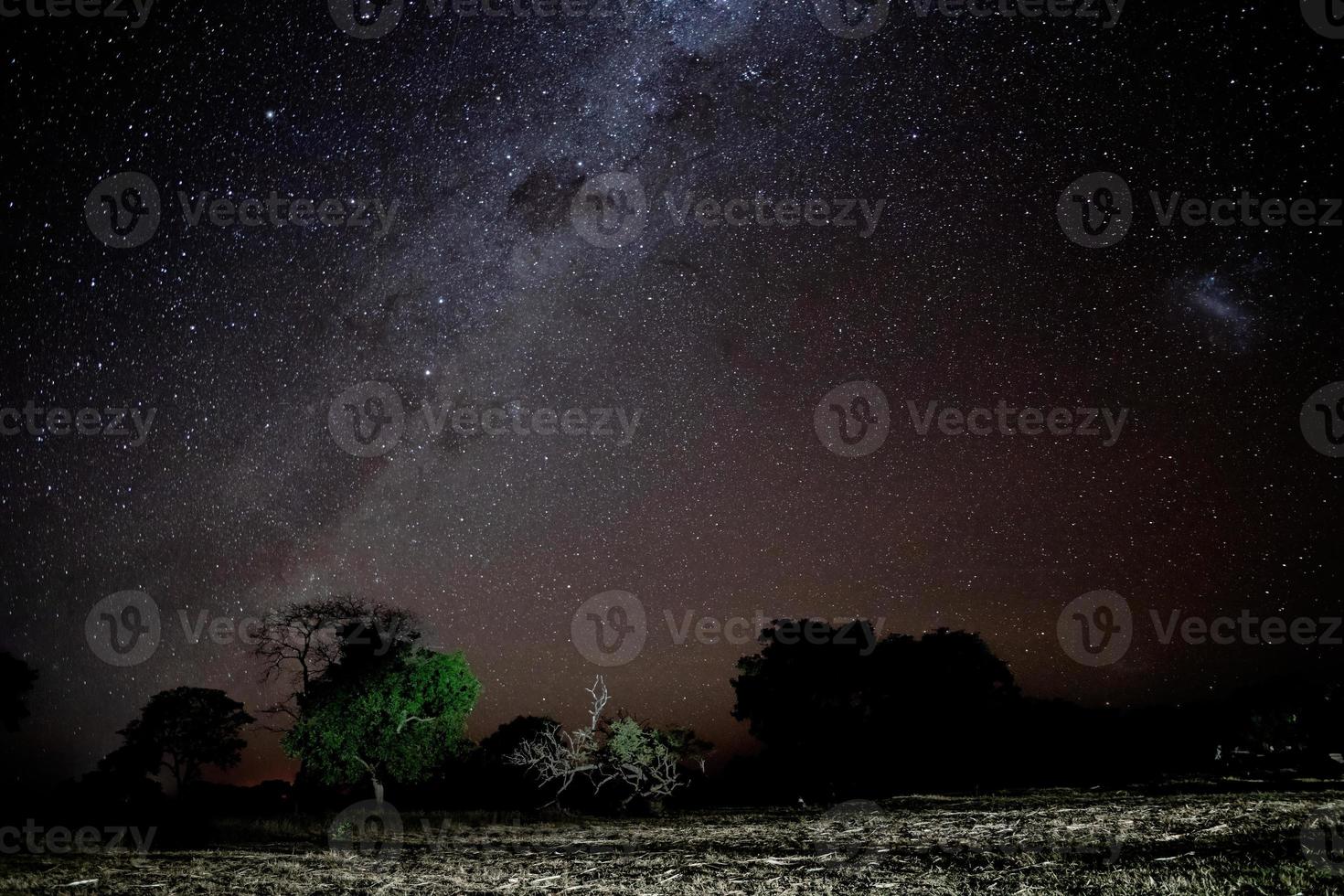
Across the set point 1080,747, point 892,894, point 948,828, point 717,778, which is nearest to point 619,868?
point 892,894

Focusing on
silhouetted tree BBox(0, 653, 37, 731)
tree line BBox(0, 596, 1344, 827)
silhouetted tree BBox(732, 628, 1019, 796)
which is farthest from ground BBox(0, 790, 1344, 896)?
silhouetted tree BBox(0, 653, 37, 731)

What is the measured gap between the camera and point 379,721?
29.8m

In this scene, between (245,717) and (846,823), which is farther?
(245,717)

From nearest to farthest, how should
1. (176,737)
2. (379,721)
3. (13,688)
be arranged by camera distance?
(379,721) → (13,688) → (176,737)

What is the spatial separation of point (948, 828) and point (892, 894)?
684 cm

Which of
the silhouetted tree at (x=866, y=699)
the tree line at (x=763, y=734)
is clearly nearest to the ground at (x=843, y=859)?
the tree line at (x=763, y=734)

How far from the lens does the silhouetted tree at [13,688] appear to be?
1638 inches

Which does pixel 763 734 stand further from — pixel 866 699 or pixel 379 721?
pixel 379 721

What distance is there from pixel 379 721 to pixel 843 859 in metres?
23.9

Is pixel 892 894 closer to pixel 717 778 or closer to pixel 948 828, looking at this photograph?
pixel 948 828

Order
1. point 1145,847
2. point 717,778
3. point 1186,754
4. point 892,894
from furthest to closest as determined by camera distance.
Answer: point 717,778 → point 1186,754 → point 1145,847 → point 892,894

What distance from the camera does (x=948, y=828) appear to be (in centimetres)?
1443

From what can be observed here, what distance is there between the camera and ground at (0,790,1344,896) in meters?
8.59

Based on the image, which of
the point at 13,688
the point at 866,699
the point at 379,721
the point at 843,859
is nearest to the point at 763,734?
the point at 866,699
